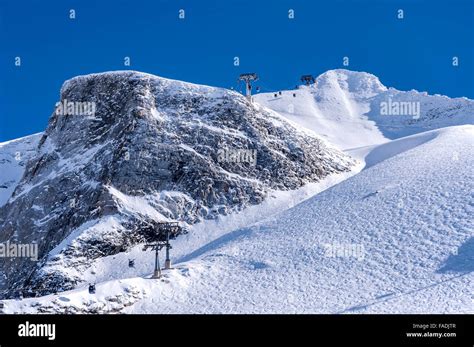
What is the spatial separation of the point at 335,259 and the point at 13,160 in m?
74.3

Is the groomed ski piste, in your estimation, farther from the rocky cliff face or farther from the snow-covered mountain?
the snow-covered mountain

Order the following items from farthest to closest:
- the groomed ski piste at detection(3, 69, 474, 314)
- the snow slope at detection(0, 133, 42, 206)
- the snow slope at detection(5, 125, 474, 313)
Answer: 1. the snow slope at detection(0, 133, 42, 206)
2. the groomed ski piste at detection(3, 69, 474, 314)
3. the snow slope at detection(5, 125, 474, 313)

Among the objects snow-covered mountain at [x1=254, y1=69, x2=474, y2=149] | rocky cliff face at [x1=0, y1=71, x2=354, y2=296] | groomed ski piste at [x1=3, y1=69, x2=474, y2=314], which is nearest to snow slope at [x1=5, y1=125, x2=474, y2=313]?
groomed ski piste at [x1=3, y1=69, x2=474, y2=314]

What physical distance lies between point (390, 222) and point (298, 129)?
1392 inches

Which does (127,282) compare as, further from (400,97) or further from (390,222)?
(400,97)

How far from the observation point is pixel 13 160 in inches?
3740

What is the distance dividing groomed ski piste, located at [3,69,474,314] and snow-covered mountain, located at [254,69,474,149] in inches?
1478

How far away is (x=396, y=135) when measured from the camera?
3930 inches

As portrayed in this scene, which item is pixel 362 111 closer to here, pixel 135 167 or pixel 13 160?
pixel 135 167

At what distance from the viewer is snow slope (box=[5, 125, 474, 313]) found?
1261 inches

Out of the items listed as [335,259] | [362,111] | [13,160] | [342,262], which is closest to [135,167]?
[335,259]

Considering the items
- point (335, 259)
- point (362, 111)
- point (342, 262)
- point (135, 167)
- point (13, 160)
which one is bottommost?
point (342, 262)

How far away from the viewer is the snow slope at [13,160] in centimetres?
8319
